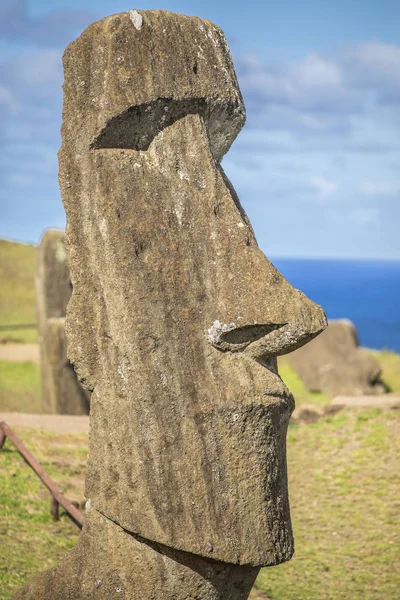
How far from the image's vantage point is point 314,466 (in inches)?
398

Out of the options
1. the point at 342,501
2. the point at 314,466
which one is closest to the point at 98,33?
the point at 342,501

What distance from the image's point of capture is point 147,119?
4.16m

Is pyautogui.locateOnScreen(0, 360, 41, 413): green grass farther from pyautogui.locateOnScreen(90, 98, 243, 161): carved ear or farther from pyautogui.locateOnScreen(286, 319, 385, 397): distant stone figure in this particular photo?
pyautogui.locateOnScreen(90, 98, 243, 161): carved ear

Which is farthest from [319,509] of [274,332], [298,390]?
[298,390]

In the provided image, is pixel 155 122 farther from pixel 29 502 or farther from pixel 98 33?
pixel 29 502

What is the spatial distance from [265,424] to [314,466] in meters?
6.25

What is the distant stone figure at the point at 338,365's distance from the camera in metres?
17.5

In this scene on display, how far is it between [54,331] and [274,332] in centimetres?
898

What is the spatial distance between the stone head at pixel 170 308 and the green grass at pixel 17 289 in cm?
1883

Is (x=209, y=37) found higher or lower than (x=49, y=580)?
higher

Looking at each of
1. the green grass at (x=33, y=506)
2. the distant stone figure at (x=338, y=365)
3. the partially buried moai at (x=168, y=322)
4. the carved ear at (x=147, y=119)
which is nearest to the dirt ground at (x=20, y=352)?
the distant stone figure at (x=338, y=365)

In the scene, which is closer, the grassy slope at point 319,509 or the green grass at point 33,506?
the green grass at point 33,506

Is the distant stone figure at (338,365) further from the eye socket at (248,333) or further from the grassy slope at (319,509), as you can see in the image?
the eye socket at (248,333)

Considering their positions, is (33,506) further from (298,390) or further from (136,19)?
(298,390)
